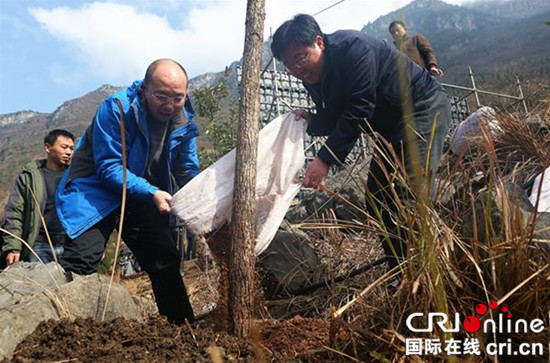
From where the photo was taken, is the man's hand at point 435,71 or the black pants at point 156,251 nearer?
the black pants at point 156,251

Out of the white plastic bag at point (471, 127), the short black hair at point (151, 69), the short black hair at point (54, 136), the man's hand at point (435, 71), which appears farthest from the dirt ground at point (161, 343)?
the man's hand at point (435, 71)

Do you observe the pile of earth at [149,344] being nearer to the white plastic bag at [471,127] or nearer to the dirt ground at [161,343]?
the dirt ground at [161,343]

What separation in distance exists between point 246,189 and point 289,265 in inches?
61.1

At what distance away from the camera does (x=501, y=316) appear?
132 cm

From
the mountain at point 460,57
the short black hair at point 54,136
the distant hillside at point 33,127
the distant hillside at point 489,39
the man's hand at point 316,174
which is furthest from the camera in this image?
the distant hillside at point 33,127

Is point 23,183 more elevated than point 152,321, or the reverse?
point 23,183

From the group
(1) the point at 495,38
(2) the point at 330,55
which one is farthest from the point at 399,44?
(1) the point at 495,38

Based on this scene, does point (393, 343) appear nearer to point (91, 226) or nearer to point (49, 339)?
point (49, 339)

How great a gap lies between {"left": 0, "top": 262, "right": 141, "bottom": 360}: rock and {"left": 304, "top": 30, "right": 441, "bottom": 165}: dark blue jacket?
129cm

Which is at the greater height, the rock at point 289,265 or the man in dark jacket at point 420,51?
the man in dark jacket at point 420,51

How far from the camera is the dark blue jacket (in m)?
2.41

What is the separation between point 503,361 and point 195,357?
1012 millimetres

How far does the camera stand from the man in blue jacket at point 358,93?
241 cm

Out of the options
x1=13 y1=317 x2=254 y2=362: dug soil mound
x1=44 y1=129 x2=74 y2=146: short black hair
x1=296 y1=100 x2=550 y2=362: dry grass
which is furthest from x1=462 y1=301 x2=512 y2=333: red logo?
x1=44 y1=129 x2=74 y2=146: short black hair
